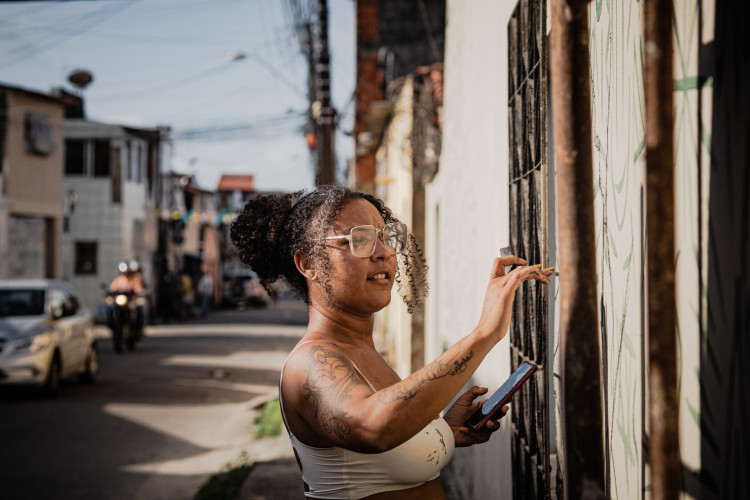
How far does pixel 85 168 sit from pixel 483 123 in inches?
1177

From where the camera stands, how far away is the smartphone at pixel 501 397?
224 centimetres

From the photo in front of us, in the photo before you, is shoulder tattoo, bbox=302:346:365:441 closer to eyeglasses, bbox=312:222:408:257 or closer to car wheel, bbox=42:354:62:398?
eyeglasses, bbox=312:222:408:257

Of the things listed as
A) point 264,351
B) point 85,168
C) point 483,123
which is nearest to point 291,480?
point 483,123

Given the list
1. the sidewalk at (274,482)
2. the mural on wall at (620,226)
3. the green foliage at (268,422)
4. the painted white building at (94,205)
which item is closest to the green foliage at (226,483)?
the sidewalk at (274,482)

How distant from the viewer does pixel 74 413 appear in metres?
9.64

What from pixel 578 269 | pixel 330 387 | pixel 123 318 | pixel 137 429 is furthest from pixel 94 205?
pixel 578 269

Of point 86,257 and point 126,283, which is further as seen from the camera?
point 86,257

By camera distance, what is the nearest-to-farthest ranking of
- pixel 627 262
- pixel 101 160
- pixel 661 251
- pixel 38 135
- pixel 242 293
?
pixel 661 251
pixel 627 262
pixel 38 135
pixel 101 160
pixel 242 293

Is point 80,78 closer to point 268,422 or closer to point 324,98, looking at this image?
point 324,98

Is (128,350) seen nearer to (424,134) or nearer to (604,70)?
(424,134)

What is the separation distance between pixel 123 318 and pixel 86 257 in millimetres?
15946

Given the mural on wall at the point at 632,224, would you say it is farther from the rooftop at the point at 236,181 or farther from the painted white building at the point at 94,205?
the rooftop at the point at 236,181

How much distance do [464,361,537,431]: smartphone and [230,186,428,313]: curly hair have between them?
0.50 metres

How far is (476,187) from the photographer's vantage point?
460 cm
